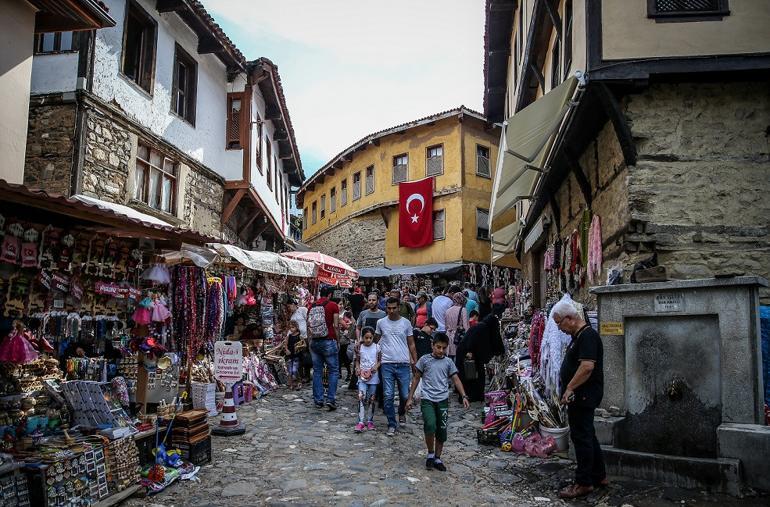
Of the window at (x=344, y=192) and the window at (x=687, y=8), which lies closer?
the window at (x=687, y=8)

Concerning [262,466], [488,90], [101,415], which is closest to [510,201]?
[262,466]

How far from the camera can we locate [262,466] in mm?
5980

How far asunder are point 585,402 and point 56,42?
1044 cm

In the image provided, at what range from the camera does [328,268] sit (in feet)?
50.2

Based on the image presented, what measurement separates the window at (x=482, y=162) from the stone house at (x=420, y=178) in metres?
0.04

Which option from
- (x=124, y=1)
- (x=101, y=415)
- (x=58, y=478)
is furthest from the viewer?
(x=124, y=1)

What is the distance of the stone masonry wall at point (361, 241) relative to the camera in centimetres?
2667

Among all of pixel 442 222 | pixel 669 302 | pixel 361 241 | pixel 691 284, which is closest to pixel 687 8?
pixel 691 284

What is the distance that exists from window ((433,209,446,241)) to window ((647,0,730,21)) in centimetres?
1696

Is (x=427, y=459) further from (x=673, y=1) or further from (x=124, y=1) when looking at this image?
(x=124, y=1)

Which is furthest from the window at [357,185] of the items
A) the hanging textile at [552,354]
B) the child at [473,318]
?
the hanging textile at [552,354]

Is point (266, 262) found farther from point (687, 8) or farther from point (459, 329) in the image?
point (687, 8)

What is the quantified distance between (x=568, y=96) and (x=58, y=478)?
260 inches

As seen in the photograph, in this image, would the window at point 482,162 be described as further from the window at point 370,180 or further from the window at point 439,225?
the window at point 370,180
